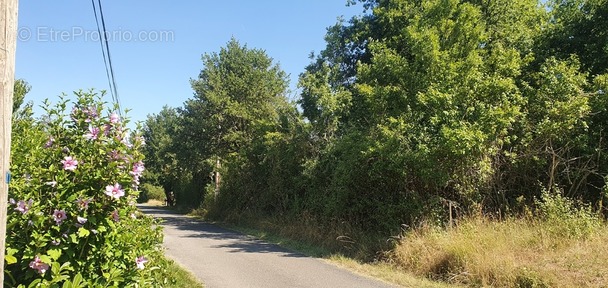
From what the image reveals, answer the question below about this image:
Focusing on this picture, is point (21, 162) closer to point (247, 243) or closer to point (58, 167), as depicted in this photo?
point (58, 167)

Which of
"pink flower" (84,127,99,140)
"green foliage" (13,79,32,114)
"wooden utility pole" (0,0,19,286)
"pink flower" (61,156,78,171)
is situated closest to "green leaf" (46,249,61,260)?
"pink flower" (61,156,78,171)

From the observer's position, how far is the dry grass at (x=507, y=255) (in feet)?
25.1

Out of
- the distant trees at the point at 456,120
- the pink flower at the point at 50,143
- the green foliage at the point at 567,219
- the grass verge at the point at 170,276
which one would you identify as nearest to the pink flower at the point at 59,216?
the pink flower at the point at 50,143

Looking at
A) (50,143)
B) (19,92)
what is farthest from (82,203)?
(19,92)

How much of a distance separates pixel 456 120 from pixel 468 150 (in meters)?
0.82

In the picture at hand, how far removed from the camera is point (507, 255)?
868 cm

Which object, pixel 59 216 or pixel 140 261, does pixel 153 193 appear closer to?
pixel 140 261

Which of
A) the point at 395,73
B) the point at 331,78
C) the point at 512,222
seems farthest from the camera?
the point at 331,78

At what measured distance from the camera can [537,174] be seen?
11766mm

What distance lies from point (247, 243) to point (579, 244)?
33.7 ft

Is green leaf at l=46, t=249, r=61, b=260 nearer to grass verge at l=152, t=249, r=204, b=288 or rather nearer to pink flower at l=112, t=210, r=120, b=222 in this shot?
pink flower at l=112, t=210, r=120, b=222

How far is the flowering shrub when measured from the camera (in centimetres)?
358

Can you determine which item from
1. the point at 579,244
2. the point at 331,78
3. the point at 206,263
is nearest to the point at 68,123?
the point at 206,263

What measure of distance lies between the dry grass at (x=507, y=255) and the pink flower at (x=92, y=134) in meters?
7.15
